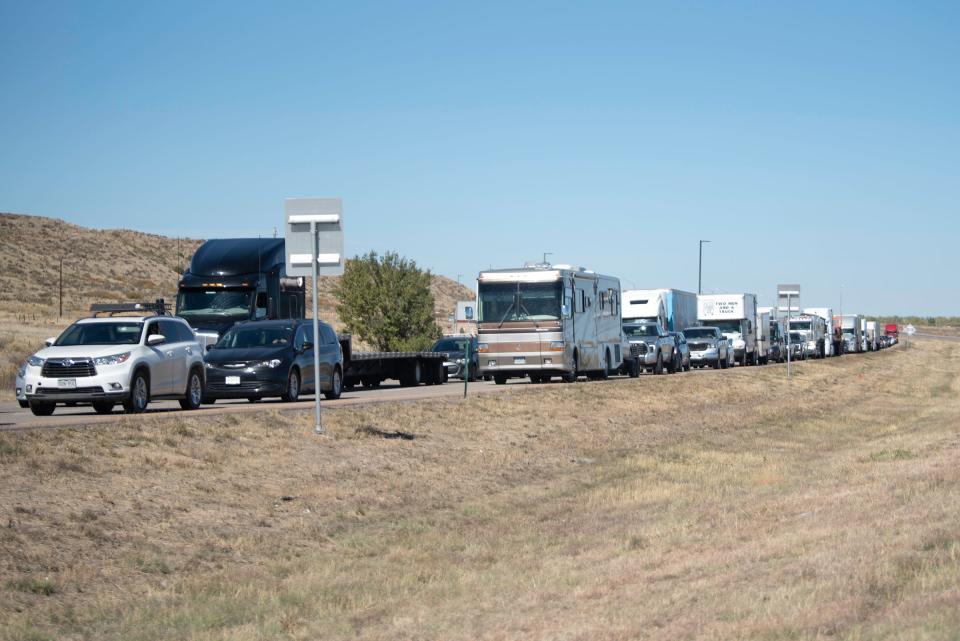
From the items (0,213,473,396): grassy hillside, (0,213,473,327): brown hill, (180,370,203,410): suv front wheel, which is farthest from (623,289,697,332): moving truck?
(0,213,473,327): brown hill

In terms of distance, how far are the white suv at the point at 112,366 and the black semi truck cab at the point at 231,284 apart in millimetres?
7758

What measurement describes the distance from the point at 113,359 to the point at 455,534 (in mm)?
9764

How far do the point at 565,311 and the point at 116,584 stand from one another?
2655 cm

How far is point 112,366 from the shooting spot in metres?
21.7

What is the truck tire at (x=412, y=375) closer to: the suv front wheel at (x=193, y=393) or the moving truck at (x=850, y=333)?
the suv front wheel at (x=193, y=393)

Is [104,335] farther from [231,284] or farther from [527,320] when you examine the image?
[527,320]

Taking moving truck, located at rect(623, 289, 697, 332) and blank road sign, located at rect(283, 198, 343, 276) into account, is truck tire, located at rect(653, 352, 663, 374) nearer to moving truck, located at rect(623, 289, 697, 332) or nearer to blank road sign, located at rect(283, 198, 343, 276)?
moving truck, located at rect(623, 289, 697, 332)

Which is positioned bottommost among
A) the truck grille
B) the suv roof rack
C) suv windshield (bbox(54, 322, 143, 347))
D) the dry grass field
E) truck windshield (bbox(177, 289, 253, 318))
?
the dry grass field

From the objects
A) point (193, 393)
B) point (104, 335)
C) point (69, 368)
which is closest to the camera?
point (69, 368)

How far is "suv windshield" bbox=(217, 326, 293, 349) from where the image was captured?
90.5ft

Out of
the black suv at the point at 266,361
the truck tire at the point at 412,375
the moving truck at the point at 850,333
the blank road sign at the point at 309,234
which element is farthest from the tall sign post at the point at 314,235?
the moving truck at the point at 850,333

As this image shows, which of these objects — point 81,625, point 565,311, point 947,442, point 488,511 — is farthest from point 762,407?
point 81,625

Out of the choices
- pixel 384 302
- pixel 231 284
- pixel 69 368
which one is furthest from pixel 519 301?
pixel 384 302

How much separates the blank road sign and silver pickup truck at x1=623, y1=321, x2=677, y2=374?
96.8 feet
